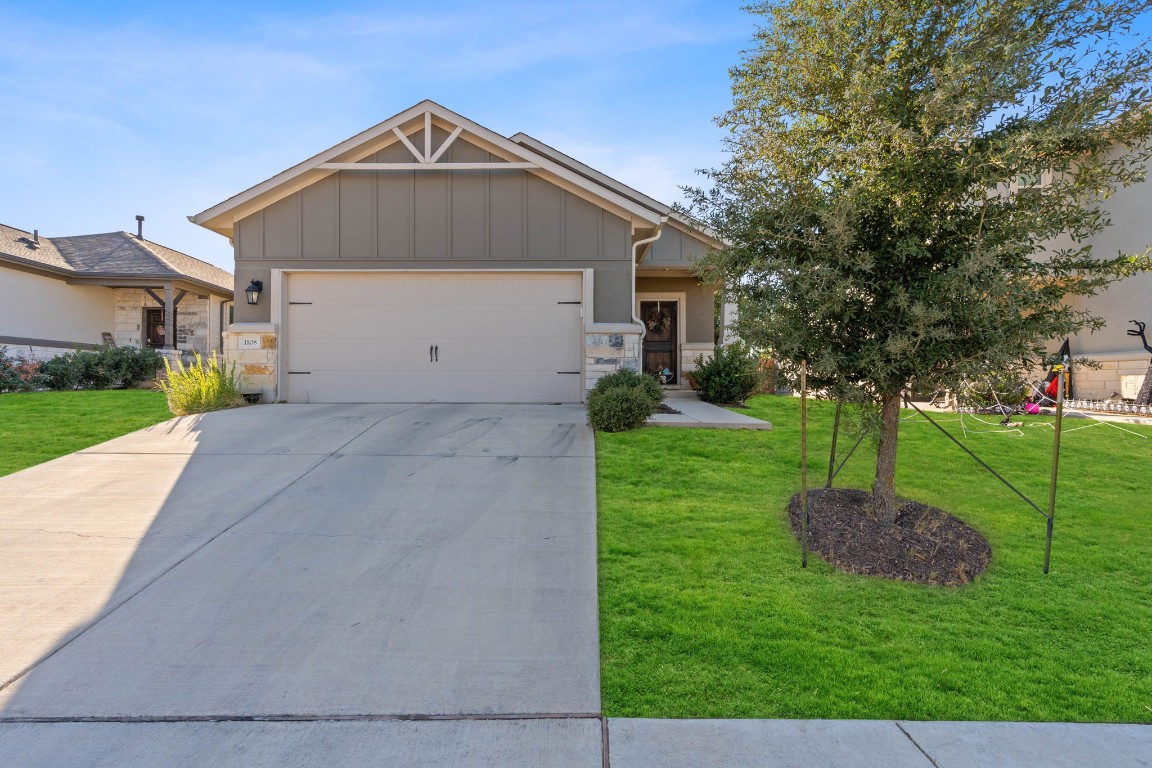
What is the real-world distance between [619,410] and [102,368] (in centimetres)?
1302

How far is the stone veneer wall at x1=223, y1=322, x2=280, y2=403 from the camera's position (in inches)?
411

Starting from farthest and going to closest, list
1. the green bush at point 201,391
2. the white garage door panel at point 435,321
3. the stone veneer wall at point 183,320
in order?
1. the stone veneer wall at point 183,320
2. the white garage door panel at point 435,321
3. the green bush at point 201,391

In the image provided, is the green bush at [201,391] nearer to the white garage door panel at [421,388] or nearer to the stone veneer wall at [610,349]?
the white garage door panel at [421,388]

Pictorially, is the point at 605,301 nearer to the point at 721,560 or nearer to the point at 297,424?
the point at 297,424

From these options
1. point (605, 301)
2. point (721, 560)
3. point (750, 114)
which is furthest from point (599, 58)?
point (721, 560)

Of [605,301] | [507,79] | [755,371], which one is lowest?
[755,371]

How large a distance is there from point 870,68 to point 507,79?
673 centimetres

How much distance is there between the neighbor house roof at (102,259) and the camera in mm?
16220

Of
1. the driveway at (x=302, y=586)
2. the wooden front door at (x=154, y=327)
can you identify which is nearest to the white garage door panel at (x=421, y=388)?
the driveway at (x=302, y=586)

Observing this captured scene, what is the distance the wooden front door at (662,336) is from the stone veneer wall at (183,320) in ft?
41.5

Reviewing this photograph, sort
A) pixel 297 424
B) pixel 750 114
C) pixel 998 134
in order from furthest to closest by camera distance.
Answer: pixel 297 424, pixel 750 114, pixel 998 134

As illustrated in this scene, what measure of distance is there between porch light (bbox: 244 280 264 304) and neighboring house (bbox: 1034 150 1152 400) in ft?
47.1

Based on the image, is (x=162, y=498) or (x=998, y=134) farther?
(x=162, y=498)

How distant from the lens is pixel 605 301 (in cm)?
1053
